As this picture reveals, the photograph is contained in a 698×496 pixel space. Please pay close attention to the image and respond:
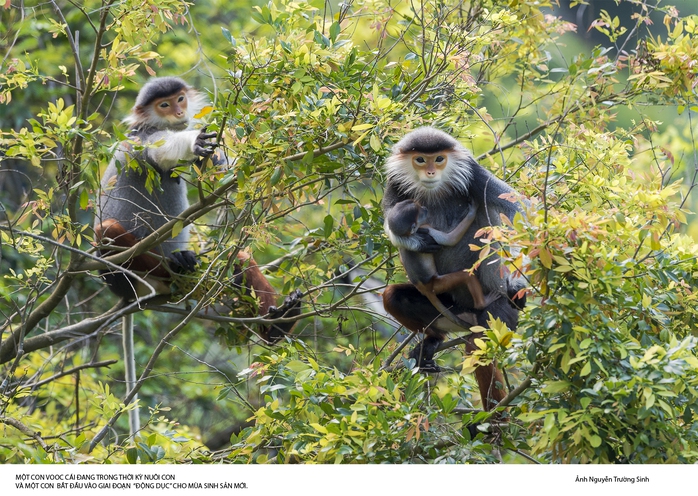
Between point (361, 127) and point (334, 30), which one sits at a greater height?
point (334, 30)

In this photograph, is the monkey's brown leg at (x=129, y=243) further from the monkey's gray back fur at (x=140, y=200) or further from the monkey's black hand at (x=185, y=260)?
the monkey's gray back fur at (x=140, y=200)

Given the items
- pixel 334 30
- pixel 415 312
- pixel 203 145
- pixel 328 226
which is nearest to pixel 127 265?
pixel 203 145

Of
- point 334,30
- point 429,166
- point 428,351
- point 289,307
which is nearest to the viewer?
point 334,30

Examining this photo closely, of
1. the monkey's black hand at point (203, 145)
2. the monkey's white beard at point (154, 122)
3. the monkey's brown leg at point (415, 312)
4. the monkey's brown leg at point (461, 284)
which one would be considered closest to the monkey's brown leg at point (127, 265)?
the monkey's white beard at point (154, 122)

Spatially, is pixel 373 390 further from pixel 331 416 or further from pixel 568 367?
pixel 568 367

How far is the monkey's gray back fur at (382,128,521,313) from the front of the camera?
357 centimetres

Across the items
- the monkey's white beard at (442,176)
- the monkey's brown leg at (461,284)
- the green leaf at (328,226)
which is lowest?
the monkey's brown leg at (461,284)

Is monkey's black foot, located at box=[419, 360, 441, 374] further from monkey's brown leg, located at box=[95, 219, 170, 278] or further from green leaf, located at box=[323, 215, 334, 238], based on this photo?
monkey's brown leg, located at box=[95, 219, 170, 278]

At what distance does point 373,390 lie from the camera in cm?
251

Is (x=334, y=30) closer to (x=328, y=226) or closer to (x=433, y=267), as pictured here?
(x=328, y=226)

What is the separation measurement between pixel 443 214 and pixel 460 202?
0.11m

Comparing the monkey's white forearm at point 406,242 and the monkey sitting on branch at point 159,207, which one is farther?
the monkey sitting on branch at point 159,207

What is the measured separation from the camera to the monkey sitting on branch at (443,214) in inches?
140

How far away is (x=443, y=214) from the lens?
3811mm
